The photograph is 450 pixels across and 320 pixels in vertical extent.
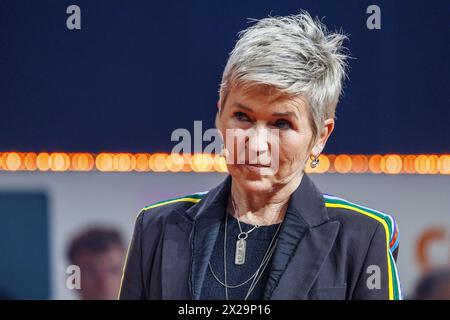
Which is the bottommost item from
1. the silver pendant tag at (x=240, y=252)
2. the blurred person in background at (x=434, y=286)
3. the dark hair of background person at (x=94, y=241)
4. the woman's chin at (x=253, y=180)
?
the blurred person in background at (x=434, y=286)

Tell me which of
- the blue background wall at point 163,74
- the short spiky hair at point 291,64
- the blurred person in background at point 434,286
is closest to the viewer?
the short spiky hair at point 291,64

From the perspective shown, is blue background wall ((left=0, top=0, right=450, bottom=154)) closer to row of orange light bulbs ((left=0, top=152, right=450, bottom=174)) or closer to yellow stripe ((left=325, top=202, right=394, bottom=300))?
row of orange light bulbs ((left=0, top=152, right=450, bottom=174))

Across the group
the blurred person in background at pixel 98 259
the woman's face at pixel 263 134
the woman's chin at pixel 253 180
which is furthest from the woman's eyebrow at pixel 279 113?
the blurred person in background at pixel 98 259

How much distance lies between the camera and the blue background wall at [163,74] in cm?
208

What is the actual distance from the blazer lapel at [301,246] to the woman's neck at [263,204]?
2cm

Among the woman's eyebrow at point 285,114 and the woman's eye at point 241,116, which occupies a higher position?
the woman's eyebrow at point 285,114

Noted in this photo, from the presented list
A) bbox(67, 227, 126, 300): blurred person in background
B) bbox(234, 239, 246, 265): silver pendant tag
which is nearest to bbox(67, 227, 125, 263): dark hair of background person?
bbox(67, 227, 126, 300): blurred person in background

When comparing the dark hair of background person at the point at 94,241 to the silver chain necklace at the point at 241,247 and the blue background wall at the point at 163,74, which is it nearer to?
the blue background wall at the point at 163,74

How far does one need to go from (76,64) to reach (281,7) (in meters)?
0.65

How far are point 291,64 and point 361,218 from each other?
295mm

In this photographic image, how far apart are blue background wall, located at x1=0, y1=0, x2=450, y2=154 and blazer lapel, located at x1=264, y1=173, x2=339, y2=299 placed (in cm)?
89

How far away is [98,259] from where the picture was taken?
7.04ft

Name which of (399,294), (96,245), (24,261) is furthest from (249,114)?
(24,261)

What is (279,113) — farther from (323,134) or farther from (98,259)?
(98,259)
